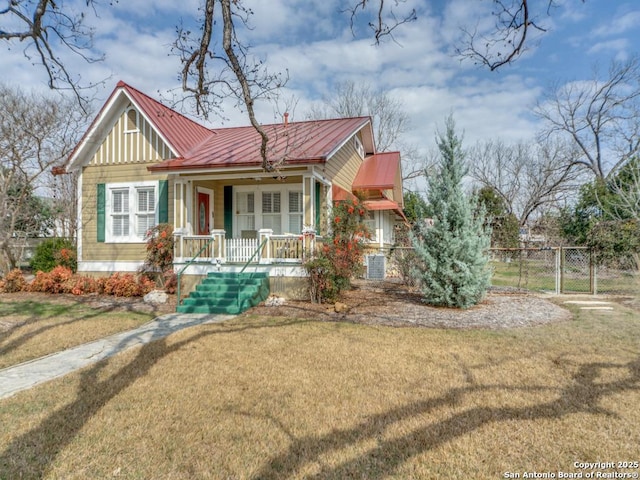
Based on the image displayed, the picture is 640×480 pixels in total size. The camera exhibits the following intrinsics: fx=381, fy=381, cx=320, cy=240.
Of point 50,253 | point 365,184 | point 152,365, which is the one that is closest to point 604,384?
point 152,365

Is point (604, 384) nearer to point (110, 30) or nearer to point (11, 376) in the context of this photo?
point (11, 376)

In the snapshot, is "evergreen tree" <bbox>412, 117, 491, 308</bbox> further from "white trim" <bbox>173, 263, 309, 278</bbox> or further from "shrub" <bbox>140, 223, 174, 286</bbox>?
"shrub" <bbox>140, 223, 174, 286</bbox>

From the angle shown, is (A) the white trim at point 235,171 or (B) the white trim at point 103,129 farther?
(B) the white trim at point 103,129

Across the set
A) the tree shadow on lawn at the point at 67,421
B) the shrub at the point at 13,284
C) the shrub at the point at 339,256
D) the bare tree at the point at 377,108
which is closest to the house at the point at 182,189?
the shrub at the point at 339,256

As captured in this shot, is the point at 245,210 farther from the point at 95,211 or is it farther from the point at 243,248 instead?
the point at 95,211

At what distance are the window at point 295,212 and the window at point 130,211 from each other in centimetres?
435

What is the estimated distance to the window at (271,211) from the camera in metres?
12.9

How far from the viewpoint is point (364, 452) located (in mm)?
2934

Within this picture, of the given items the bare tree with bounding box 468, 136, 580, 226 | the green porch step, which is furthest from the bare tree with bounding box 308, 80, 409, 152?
the green porch step

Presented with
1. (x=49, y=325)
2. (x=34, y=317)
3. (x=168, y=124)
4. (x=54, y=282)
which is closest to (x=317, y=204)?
(x=168, y=124)

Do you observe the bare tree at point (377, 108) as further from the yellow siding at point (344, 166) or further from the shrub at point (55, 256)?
the shrub at point (55, 256)

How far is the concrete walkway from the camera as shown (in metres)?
4.46

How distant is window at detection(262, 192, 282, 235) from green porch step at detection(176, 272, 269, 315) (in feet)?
9.78

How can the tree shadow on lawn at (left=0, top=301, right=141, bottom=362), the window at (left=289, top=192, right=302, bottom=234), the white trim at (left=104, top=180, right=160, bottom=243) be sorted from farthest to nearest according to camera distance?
the window at (left=289, top=192, right=302, bottom=234)
the white trim at (left=104, top=180, right=160, bottom=243)
the tree shadow on lawn at (left=0, top=301, right=141, bottom=362)
